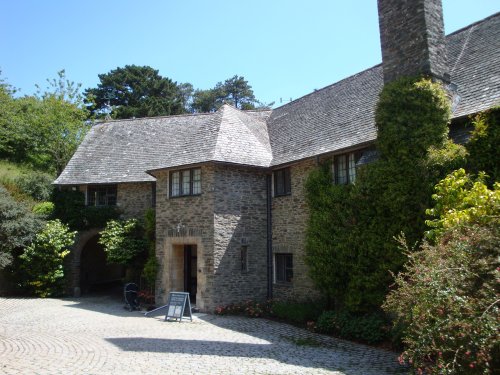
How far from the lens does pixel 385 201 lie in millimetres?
11352

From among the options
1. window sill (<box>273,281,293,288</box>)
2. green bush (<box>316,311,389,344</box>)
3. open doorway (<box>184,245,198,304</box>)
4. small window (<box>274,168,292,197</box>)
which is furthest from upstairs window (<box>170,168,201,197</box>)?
green bush (<box>316,311,389,344</box>)

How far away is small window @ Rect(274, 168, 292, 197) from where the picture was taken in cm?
1650

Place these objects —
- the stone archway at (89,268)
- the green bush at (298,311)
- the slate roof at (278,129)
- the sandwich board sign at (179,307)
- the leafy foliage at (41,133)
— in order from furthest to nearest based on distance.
Result: 1. the leafy foliage at (41,133)
2. the stone archway at (89,268)
3. the sandwich board sign at (179,307)
4. the green bush at (298,311)
5. the slate roof at (278,129)

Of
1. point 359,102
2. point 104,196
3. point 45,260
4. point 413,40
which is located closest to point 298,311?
point 359,102

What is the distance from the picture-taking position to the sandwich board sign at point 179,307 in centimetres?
1412

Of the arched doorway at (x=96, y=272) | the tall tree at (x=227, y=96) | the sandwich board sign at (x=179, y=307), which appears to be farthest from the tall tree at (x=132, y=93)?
the sandwich board sign at (x=179, y=307)

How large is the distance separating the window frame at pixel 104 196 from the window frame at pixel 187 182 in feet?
18.1

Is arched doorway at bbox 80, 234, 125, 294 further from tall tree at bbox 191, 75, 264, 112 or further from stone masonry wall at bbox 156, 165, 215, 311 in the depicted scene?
tall tree at bbox 191, 75, 264, 112

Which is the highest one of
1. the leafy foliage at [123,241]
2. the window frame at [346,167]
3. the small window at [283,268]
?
the window frame at [346,167]

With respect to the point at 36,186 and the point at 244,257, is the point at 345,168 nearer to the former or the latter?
the point at 244,257

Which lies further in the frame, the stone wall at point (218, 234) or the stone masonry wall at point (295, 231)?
the stone wall at point (218, 234)

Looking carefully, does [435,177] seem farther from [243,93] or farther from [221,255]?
[243,93]

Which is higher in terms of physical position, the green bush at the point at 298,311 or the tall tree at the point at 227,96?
the tall tree at the point at 227,96

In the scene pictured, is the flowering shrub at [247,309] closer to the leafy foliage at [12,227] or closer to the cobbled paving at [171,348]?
the cobbled paving at [171,348]
